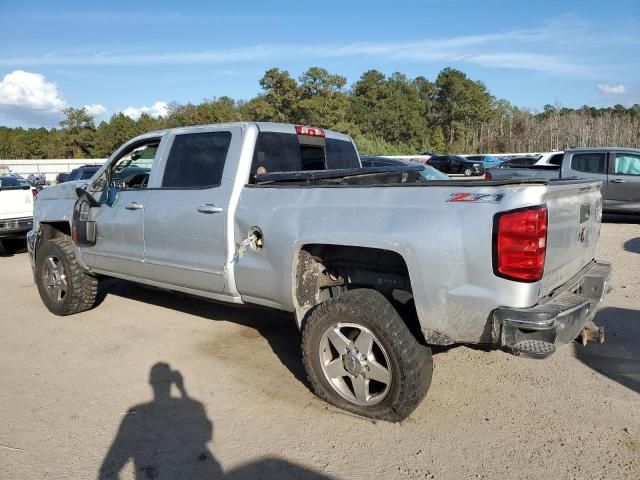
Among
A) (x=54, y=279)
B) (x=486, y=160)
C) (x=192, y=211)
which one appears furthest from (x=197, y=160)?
(x=486, y=160)

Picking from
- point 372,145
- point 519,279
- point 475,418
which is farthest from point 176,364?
point 372,145

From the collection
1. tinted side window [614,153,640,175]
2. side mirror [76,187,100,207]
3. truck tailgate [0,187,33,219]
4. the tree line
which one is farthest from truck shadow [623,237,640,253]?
the tree line

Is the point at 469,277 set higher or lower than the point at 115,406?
higher

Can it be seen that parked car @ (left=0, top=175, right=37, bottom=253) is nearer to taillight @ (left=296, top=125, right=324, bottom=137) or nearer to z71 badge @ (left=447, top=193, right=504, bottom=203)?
taillight @ (left=296, top=125, right=324, bottom=137)

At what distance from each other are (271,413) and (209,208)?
1.67 metres

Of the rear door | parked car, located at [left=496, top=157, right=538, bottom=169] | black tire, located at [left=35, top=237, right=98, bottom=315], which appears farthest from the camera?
parked car, located at [left=496, top=157, right=538, bottom=169]

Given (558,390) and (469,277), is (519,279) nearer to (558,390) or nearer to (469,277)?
(469,277)

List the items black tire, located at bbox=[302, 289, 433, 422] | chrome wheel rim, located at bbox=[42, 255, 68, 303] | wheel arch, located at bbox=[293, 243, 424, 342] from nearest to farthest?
black tire, located at bbox=[302, 289, 433, 422]
wheel arch, located at bbox=[293, 243, 424, 342]
chrome wheel rim, located at bbox=[42, 255, 68, 303]

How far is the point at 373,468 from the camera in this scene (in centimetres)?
303

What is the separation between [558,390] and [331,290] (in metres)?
1.86

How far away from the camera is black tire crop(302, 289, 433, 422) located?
331 centimetres

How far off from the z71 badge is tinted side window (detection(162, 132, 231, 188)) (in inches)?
80.7

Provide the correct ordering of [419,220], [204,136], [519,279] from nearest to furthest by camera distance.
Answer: [519,279] → [419,220] → [204,136]

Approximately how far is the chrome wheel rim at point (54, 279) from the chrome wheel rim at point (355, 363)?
145 inches
